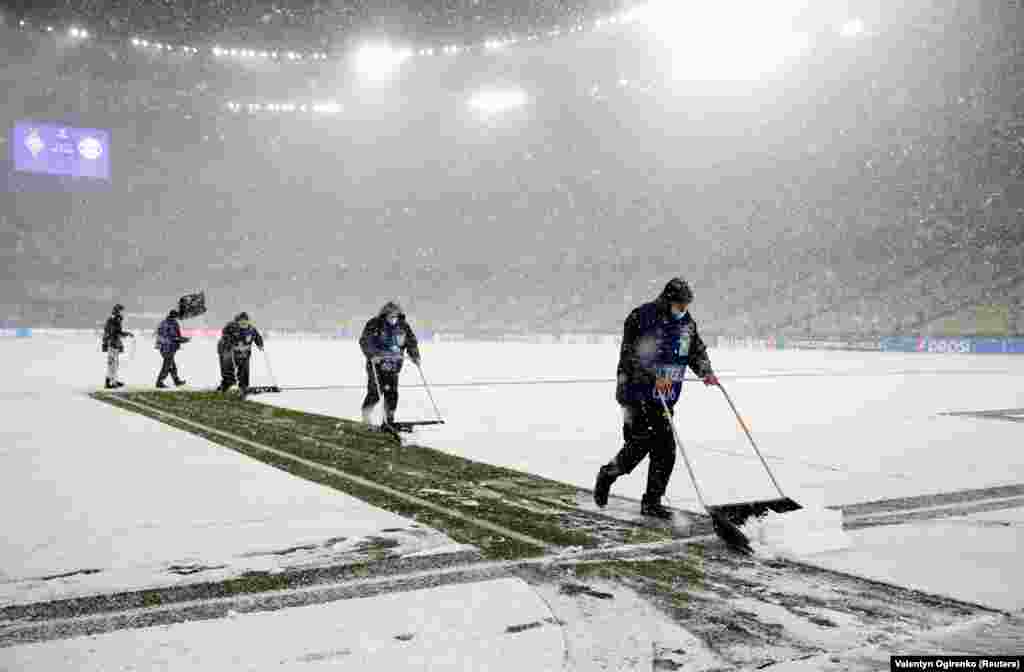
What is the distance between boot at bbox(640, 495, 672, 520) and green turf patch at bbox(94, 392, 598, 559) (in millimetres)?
586

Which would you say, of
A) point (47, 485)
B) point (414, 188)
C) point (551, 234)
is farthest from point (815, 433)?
point (414, 188)

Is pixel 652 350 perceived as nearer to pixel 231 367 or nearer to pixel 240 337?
pixel 240 337

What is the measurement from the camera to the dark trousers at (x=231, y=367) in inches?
618

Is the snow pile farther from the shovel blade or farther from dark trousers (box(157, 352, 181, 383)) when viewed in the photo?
dark trousers (box(157, 352, 181, 383))

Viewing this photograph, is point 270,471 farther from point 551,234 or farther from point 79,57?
point 79,57

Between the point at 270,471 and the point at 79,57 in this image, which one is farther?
the point at 79,57

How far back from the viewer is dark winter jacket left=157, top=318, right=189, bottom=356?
17.2m

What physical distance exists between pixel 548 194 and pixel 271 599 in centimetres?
5598

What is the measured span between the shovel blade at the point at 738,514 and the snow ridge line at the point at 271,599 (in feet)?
1.40

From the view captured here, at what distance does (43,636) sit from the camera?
384 cm

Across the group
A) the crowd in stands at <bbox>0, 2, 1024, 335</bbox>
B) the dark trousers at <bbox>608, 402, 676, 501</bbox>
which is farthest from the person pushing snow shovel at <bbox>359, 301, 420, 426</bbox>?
the crowd in stands at <bbox>0, 2, 1024, 335</bbox>

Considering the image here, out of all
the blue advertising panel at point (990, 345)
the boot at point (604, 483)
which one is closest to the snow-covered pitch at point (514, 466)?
the boot at point (604, 483)

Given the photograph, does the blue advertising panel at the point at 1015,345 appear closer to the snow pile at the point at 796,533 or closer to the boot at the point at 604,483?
the boot at the point at 604,483

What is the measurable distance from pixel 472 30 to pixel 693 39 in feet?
45.0
